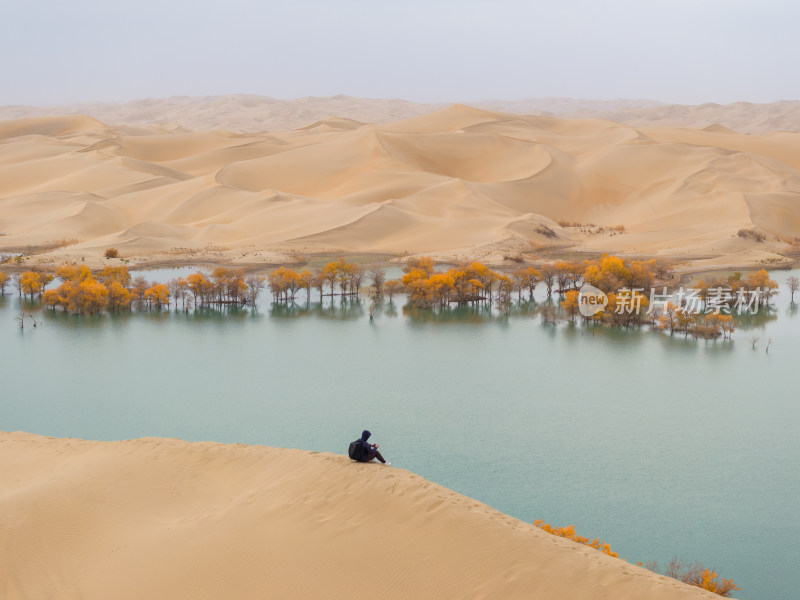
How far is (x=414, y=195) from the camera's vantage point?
6419cm

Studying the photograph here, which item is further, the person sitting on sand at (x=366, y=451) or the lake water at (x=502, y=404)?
the lake water at (x=502, y=404)

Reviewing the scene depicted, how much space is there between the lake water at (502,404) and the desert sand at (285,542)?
4472mm

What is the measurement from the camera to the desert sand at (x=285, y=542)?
9.23 meters

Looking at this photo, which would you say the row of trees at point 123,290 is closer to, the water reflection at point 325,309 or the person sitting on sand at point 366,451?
the water reflection at point 325,309

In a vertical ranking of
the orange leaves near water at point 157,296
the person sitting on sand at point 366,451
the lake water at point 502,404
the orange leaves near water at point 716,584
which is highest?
the orange leaves near water at point 157,296

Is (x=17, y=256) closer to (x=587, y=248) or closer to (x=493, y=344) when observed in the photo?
(x=493, y=344)

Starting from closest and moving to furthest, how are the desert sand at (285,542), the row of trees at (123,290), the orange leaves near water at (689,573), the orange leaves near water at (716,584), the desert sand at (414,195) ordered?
the desert sand at (285,542), the orange leaves near water at (716,584), the orange leaves near water at (689,573), the row of trees at (123,290), the desert sand at (414,195)

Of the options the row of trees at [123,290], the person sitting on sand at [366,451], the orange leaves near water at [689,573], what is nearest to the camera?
the orange leaves near water at [689,573]

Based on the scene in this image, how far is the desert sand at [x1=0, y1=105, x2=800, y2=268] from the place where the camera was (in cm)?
5044

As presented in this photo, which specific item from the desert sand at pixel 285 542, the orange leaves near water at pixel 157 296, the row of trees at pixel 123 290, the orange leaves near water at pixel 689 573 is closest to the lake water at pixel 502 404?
the orange leaves near water at pixel 689 573

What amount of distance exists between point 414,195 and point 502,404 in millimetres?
43831

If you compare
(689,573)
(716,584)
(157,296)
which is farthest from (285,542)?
(157,296)

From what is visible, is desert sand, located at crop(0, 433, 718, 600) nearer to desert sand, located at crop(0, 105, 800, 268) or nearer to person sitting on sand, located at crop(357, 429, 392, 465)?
person sitting on sand, located at crop(357, 429, 392, 465)

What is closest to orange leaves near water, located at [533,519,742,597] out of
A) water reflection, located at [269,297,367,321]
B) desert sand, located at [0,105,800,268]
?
water reflection, located at [269,297,367,321]
